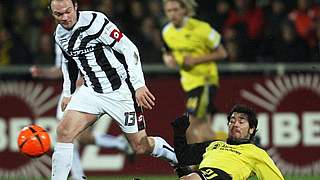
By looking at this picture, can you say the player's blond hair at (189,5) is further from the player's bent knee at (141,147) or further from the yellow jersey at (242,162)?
the yellow jersey at (242,162)

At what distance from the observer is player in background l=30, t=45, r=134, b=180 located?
11.3 m

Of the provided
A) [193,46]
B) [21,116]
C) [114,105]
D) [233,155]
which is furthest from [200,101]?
[233,155]

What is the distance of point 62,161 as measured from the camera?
896 centimetres

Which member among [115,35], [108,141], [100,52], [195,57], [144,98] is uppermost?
[115,35]

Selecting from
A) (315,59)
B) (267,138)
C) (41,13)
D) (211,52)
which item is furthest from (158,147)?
(41,13)

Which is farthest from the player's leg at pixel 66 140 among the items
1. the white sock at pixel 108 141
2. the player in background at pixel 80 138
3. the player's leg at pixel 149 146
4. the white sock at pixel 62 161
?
the white sock at pixel 108 141

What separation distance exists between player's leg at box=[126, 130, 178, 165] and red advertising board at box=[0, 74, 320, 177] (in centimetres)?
426

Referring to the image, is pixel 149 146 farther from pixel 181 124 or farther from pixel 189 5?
pixel 189 5

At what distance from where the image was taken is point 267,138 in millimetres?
13797

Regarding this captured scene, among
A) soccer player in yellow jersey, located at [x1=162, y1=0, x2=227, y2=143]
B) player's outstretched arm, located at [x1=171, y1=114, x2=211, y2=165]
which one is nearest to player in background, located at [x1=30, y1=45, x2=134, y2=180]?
soccer player in yellow jersey, located at [x1=162, y1=0, x2=227, y2=143]

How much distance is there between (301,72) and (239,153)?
5.29 metres

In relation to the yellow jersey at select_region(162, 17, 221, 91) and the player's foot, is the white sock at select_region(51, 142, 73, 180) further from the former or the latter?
the player's foot

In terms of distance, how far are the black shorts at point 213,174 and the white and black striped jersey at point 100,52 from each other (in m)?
1.01

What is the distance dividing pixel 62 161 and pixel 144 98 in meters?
0.92
